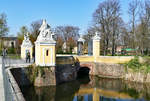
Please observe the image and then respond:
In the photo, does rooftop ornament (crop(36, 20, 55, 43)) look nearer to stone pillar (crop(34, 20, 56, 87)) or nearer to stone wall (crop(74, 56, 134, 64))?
stone pillar (crop(34, 20, 56, 87))

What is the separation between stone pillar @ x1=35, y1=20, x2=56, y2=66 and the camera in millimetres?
15641

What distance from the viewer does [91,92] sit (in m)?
14.8

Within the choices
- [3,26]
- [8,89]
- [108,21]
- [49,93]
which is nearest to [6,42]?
[3,26]

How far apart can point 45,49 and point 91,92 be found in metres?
6.01

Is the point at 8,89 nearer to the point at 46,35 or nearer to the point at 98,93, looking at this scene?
the point at 98,93

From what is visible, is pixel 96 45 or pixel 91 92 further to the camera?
pixel 96 45

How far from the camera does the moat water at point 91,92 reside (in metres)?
12.9

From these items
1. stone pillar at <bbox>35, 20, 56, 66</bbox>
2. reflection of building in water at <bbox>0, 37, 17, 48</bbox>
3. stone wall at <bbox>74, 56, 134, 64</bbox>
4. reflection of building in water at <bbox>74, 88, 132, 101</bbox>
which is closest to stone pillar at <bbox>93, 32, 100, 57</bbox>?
stone wall at <bbox>74, 56, 134, 64</bbox>

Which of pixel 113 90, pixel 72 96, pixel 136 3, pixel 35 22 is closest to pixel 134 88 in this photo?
pixel 113 90

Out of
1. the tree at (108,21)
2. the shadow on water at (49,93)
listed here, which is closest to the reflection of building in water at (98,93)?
the shadow on water at (49,93)

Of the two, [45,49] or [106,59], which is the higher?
[45,49]

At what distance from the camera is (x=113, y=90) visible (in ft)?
50.4

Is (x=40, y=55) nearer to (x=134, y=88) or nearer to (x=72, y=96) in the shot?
(x=72, y=96)

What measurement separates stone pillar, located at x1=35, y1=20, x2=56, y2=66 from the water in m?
2.46
